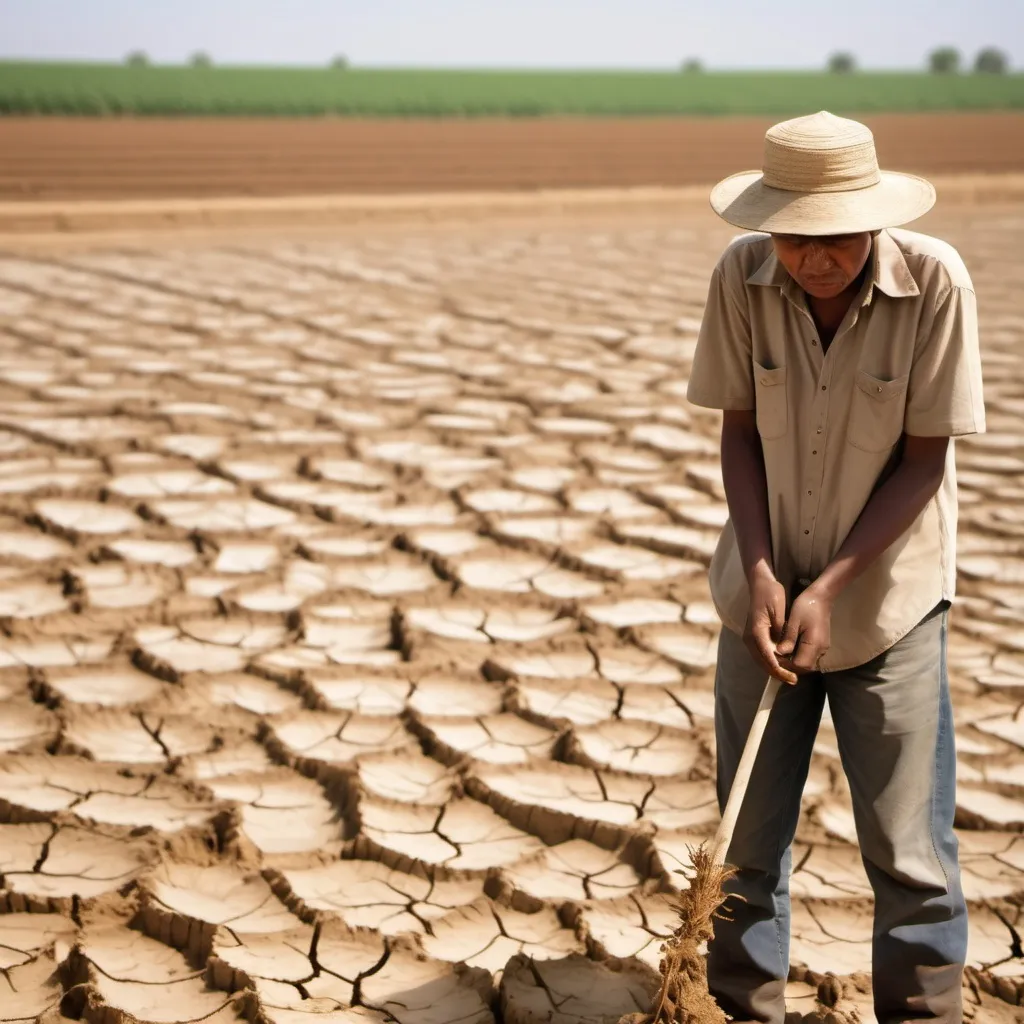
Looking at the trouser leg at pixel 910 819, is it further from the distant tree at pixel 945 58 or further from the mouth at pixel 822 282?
the distant tree at pixel 945 58

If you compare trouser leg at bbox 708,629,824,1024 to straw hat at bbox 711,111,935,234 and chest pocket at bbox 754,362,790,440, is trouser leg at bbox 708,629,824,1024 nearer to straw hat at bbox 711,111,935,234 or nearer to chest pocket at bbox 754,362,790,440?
chest pocket at bbox 754,362,790,440

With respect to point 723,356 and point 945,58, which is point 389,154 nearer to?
point 723,356

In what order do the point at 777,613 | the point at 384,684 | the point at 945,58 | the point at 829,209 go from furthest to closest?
the point at 945,58 < the point at 384,684 < the point at 777,613 < the point at 829,209

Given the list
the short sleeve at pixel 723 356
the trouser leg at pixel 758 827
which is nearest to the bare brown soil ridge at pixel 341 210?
the short sleeve at pixel 723 356

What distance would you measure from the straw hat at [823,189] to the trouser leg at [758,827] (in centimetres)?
58

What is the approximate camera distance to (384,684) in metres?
3.24

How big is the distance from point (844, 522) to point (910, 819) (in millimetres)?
396

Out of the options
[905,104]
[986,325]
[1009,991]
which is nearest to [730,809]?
[1009,991]

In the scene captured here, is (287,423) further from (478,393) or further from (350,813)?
(350,813)

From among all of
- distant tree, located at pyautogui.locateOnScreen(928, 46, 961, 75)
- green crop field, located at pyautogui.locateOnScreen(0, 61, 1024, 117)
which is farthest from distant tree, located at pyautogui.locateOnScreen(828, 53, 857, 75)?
green crop field, located at pyautogui.locateOnScreen(0, 61, 1024, 117)

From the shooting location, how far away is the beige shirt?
174cm

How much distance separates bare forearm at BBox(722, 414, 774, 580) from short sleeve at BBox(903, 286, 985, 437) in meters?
0.25

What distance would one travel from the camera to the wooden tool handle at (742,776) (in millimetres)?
1787

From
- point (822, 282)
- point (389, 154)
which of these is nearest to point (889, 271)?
point (822, 282)
